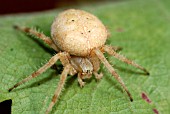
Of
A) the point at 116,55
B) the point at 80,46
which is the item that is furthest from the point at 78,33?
the point at 116,55

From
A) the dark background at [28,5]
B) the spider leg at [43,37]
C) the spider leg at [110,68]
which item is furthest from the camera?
the dark background at [28,5]

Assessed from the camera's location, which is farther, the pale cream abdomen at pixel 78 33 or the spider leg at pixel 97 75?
the spider leg at pixel 97 75

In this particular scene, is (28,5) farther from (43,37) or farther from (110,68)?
(110,68)

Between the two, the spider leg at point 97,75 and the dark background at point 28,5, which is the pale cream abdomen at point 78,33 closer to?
the spider leg at point 97,75

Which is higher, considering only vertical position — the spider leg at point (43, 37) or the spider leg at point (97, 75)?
the spider leg at point (43, 37)

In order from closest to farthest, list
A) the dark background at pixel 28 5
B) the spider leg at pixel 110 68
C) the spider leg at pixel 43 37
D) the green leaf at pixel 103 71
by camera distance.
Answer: the green leaf at pixel 103 71, the spider leg at pixel 110 68, the spider leg at pixel 43 37, the dark background at pixel 28 5

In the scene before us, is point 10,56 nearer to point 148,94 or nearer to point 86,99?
point 86,99

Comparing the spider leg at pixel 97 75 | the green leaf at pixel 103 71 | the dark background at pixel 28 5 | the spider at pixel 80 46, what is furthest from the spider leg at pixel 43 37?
the dark background at pixel 28 5

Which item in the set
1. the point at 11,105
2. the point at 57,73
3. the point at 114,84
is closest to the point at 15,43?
the point at 57,73
